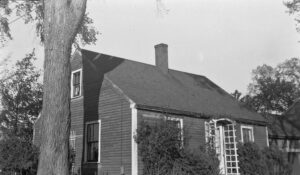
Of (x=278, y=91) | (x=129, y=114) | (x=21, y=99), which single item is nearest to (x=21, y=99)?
(x=21, y=99)

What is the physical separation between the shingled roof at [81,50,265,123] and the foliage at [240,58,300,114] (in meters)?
33.5

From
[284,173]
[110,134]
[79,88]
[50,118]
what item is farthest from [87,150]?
[284,173]

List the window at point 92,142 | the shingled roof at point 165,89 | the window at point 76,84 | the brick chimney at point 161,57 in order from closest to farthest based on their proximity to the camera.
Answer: the window at point 92,142 → the shingled roof at point 165,89 → the window at point 76,84 → the brick chimney at point 161,57

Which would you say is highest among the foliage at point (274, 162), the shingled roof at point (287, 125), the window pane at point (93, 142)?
the shingled roof at point (287, 125)

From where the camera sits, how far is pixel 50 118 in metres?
8.41

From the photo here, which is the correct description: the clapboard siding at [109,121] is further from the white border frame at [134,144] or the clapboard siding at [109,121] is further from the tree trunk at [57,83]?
the tree trunk at [57,83]

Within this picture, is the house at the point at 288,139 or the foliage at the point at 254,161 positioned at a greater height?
the house at the point at 288,139

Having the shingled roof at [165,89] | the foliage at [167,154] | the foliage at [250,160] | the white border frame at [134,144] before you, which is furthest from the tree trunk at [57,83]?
the foliage at [250,160]

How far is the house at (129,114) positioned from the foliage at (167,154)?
1.73 ft

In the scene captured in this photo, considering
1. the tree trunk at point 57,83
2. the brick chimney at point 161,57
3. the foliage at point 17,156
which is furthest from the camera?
the brick chimney at point 161,57

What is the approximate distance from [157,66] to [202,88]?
3.29 meters

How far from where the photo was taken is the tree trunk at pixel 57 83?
26.9 ft

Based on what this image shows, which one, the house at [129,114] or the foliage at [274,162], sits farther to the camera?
the foliage at [274,162]

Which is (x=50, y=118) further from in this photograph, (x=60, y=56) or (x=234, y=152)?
(x=234, y=152)
